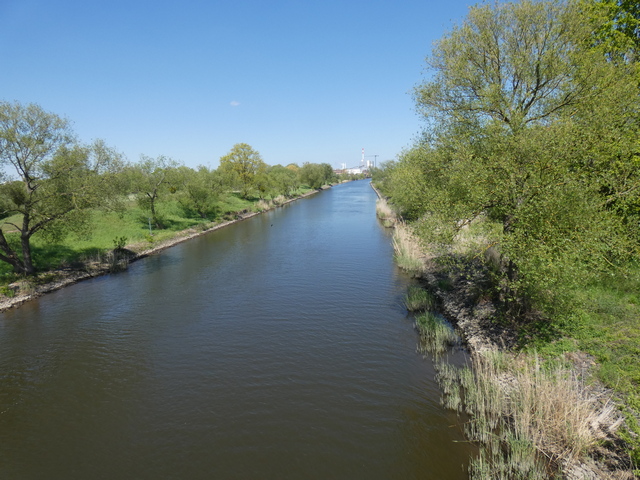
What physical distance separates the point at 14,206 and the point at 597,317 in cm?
3623

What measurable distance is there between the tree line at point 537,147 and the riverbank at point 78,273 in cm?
2730

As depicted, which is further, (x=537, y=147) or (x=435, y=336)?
(x=435, y=336)

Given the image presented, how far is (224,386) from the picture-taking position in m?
13.4

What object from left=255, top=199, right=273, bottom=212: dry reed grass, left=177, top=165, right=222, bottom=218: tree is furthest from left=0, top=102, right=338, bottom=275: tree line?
left=255, top=199, right=273, bottom=212: dry reed grass

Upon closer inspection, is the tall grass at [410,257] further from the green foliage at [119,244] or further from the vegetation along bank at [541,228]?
the green foliage at [119,244]

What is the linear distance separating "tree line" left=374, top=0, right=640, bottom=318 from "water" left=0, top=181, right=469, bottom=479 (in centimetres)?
596

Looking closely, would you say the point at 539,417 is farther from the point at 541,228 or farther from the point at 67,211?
the point at 67,211

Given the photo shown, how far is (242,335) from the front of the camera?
17469 mm

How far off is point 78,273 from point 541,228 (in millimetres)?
33632

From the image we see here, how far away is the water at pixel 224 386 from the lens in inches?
391

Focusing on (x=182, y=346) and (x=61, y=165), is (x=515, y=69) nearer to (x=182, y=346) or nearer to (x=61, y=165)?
(x=182, y=346)

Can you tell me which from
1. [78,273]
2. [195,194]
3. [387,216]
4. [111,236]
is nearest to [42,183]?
[78,273]

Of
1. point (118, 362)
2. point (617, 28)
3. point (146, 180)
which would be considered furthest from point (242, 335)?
point (146, 180)

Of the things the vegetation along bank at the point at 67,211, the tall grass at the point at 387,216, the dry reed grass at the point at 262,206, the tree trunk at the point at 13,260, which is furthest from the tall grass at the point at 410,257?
the dry reed grass at the point at 262,206
